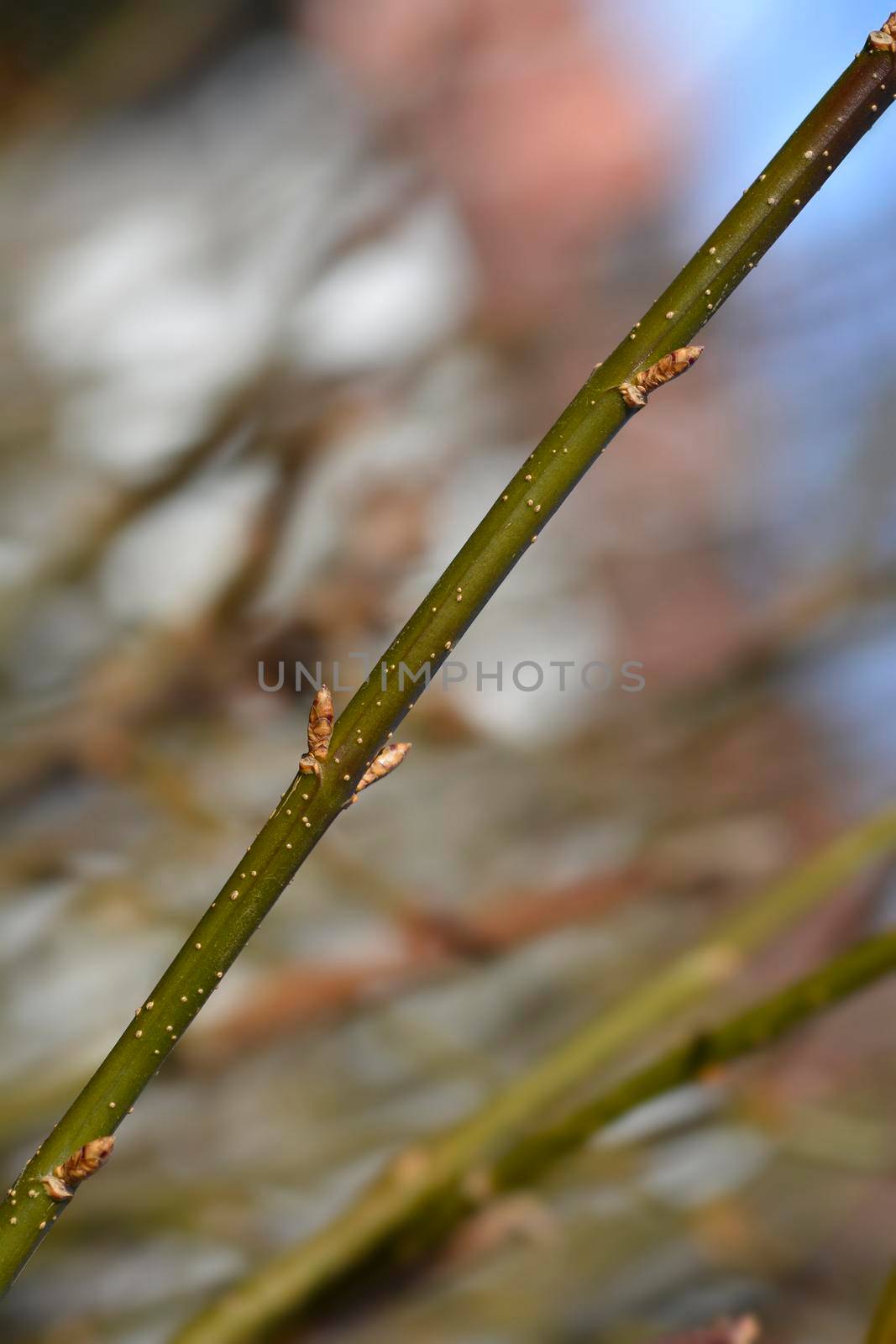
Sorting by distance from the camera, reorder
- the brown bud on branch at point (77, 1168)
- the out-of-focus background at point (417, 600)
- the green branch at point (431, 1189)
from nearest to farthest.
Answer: the brown bud on branch at point (77, 1168) → the green branch at point (431, 1189) → the out-of-focus background at point (417, 600)

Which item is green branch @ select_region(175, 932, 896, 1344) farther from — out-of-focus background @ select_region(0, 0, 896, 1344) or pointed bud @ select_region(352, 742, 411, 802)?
pointed bud @ select_region(352, 742, 411, 802)

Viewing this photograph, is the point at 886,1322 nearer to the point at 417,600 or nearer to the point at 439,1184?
the point at 439,1184

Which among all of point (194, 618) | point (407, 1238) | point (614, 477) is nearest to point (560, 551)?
point (614, 477)

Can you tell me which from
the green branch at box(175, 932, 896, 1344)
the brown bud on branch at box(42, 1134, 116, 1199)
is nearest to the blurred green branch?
the green branch at box(175, 932, 896, 1344)

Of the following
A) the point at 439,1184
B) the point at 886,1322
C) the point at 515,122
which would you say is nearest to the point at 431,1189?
the point at 439,1184

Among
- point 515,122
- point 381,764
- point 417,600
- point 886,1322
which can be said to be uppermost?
point 515,122

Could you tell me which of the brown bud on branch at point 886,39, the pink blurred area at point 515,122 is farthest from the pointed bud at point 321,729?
the pink blurred area at point 515,122

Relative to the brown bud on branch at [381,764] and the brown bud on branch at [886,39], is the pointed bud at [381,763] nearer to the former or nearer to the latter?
the brown bud on branch at [381,764]
